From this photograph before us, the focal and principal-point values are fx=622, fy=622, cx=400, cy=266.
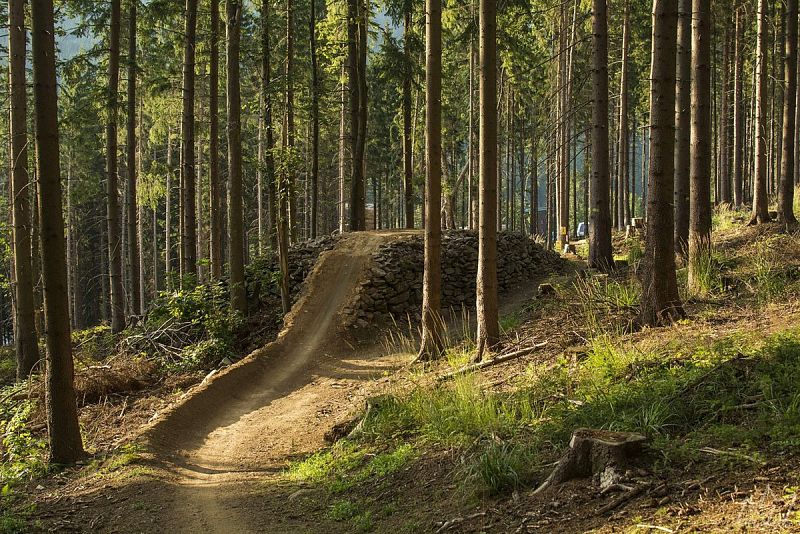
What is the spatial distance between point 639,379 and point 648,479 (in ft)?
6.47

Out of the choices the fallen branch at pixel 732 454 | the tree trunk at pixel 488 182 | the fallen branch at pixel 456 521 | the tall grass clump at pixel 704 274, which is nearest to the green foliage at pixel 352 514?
the fallen branch at pixel 456 521

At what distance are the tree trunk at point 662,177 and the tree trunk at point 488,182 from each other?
7.43 feet

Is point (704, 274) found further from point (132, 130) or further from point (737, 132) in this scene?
point (132, 130)

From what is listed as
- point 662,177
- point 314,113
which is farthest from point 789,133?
point 314,113

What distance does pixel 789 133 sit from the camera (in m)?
14.9

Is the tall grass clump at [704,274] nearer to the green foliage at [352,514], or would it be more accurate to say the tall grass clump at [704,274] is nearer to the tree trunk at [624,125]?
the green foliage at [352,514]

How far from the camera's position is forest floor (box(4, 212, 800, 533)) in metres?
4.22

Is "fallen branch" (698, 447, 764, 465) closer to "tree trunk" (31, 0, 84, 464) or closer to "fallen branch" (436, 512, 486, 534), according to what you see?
"fallen branch" (436, 512, 486, 534)

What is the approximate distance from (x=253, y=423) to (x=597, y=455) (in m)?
6.92

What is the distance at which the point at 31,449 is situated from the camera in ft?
29.0

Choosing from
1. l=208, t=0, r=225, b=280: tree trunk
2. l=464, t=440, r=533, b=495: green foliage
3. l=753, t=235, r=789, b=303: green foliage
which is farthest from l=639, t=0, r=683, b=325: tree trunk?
l=208, t=0, r=225, b=280: tree trunk

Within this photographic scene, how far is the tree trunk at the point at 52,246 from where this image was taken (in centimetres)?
777

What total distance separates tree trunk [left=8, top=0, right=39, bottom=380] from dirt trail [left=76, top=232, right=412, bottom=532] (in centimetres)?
427

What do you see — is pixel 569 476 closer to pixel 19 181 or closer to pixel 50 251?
pixel 50 251
